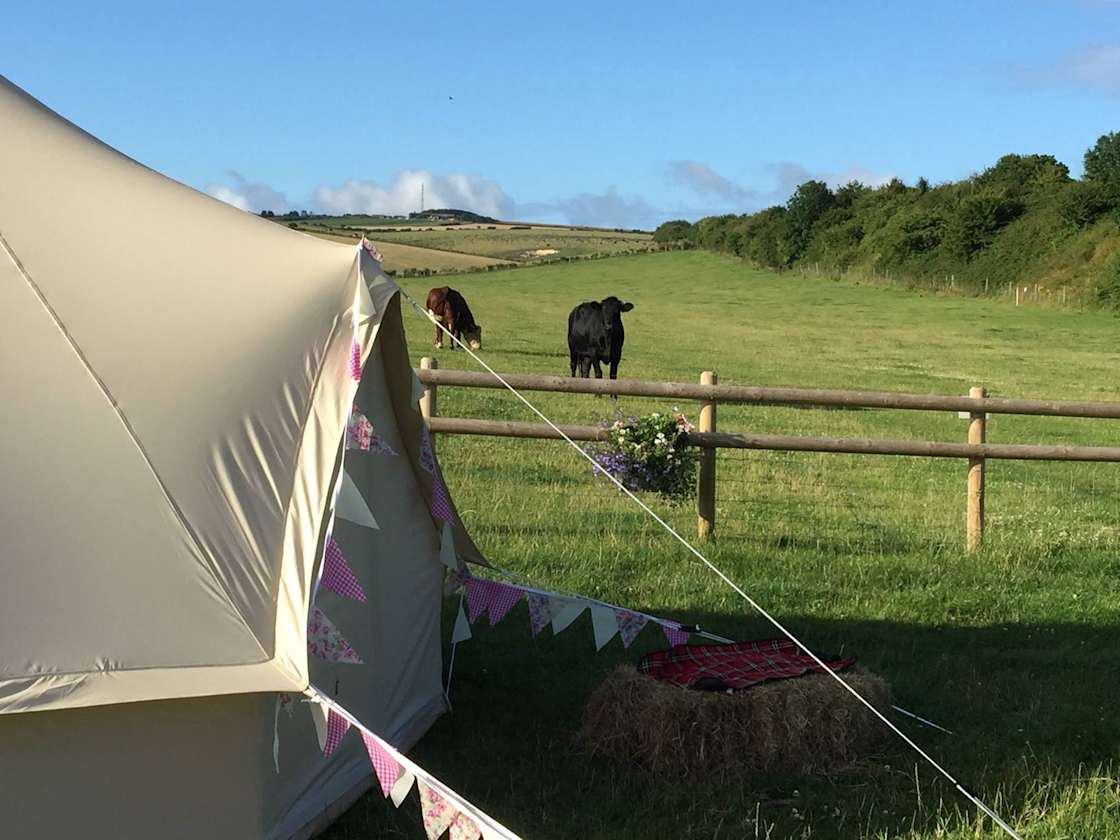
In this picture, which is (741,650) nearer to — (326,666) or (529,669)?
(529,669)

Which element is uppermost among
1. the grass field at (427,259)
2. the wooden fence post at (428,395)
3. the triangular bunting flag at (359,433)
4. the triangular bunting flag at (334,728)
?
the grass field at (427,259)

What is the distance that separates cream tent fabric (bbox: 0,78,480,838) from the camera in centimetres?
380

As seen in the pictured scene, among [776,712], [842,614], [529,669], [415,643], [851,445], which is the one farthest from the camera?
[851,445]

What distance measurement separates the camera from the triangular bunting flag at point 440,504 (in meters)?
5.89

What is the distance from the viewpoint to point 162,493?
4.11 m

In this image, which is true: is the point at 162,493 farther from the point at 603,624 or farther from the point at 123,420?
the point at 603,624

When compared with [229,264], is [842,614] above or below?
below

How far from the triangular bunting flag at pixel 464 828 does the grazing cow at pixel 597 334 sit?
1815 centimetres

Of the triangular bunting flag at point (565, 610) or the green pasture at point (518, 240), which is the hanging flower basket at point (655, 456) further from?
the green pasture at point (518, 240)

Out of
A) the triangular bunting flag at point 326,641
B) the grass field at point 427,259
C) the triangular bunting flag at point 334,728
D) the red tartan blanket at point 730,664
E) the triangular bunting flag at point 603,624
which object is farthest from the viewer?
the grass field at point 427,259

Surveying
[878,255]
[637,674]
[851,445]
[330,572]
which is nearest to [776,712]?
[637,674]

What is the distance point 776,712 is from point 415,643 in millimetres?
1684

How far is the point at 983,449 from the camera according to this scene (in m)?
9.21

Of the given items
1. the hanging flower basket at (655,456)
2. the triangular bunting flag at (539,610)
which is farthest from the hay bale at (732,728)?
the hanging flower basket at (655,456)
